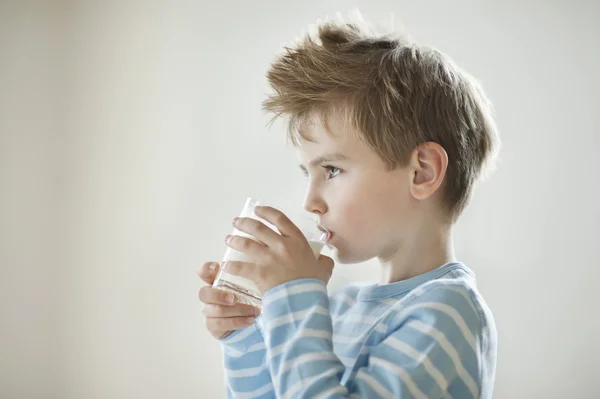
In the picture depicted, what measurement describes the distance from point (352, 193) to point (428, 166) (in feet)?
Answer: 0.42

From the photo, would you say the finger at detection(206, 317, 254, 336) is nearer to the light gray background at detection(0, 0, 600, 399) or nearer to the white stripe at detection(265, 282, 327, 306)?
the white stripe at detection(265, 282, 327, 306)

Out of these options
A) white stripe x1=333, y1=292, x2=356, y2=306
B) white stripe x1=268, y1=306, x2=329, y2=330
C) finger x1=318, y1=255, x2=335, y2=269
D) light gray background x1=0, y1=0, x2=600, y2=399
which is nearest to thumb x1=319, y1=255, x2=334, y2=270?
finger x1=318, y1=255, x2=335, y2=269

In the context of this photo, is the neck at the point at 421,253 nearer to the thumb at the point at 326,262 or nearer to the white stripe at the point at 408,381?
the thumb at the point at 326,262

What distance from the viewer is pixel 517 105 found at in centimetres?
138

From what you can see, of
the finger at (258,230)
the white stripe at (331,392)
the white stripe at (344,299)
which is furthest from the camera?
the white stripe at (344,299)

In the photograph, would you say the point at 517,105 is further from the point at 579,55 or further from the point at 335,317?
the point at 335,317

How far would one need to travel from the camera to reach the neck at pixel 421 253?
3.24ft

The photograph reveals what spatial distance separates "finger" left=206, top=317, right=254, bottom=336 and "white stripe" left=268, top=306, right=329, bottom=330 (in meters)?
0.16

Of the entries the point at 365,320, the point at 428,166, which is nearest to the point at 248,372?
the point at 365,320

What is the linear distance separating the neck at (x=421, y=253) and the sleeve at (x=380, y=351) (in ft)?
0.44

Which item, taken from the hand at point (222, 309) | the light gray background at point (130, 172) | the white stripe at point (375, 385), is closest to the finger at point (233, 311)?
the hand at point (222, 309)

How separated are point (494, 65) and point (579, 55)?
6.8 inches

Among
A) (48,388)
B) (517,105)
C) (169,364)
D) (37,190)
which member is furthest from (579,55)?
(48,388)

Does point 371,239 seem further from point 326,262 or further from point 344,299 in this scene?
point 344,299
